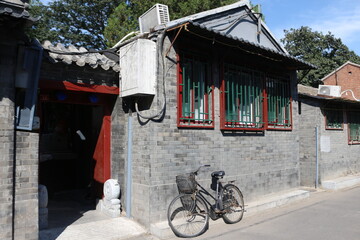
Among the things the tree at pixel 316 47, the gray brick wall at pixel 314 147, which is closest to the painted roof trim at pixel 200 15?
the gray brick wall at pixel 314 147

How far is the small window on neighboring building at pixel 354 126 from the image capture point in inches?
540

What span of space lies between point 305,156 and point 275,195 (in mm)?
3468

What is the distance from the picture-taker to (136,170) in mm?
6684

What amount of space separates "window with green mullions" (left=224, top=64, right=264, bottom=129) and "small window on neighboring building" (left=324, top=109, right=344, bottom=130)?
461 centimetres

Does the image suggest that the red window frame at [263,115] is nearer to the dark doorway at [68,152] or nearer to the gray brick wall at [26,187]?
the dark doorway at [68,152]

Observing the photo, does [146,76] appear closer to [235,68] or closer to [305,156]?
[235,68]

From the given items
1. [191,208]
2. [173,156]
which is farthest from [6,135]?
[191,208]

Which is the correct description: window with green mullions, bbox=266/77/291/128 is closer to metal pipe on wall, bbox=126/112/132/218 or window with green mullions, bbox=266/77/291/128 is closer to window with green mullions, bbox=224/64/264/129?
window with green mullions, bbox=224/64/264/129

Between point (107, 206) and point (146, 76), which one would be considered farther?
point (107, 206)

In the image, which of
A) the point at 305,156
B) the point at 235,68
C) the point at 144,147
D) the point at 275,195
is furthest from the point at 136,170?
the point at 305,156

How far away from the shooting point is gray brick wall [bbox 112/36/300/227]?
632 centimetres

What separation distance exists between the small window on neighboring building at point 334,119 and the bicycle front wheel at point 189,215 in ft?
26.2

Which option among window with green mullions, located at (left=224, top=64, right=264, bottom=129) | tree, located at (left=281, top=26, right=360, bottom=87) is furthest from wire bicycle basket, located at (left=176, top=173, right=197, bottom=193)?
tree, located at (left=281, top=26, right=360, bottom=87)

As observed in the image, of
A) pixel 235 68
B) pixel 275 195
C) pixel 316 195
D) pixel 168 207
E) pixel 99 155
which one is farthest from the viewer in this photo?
pixel 316 195
